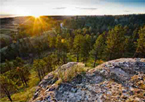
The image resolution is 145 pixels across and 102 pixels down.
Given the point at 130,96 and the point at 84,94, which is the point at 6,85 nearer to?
the point at 84,94

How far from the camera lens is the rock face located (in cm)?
449

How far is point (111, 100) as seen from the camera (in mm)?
4289

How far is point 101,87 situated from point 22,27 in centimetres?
15847

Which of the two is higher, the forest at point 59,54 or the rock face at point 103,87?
the rock face at point 103,87

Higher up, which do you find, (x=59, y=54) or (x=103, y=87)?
(x=103, y=87)

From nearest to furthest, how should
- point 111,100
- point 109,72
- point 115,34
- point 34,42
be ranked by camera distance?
point 111,100 < point 109,72 < point 115,34 < point 34,42

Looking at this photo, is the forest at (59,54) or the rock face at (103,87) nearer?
the rock face at (103,87)

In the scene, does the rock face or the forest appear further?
the forest

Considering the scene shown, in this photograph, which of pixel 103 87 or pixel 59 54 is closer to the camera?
pixel 103 87

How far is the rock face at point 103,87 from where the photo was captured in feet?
14.7

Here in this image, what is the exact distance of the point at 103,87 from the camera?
5.18 meters

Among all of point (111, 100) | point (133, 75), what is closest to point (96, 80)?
point (111, 100)

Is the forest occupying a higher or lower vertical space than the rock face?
lower

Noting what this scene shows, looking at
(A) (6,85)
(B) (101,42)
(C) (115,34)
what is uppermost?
(C) (115,34)
